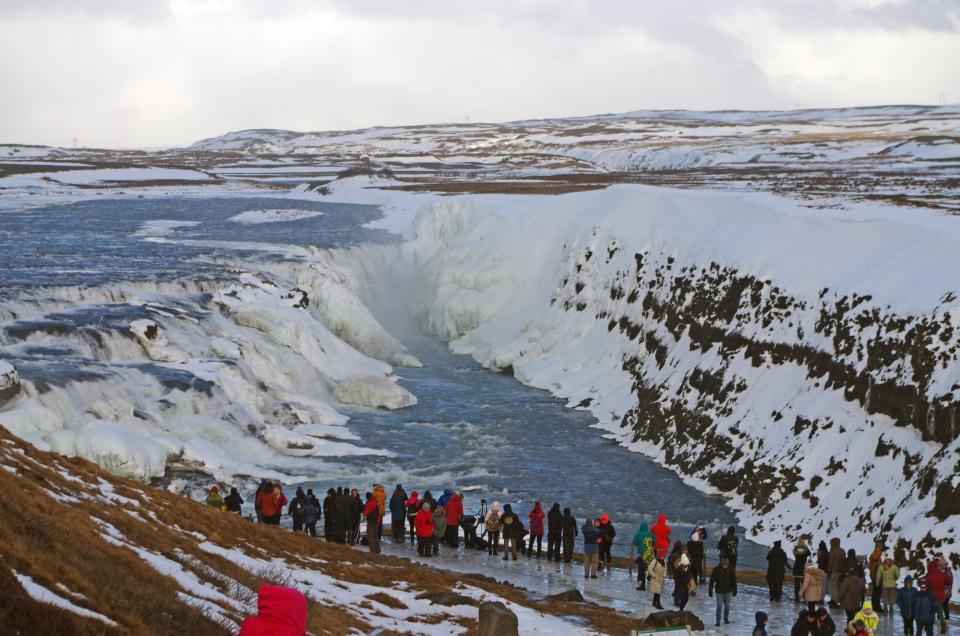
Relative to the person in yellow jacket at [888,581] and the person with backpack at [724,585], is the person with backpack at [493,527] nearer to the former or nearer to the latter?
the person with backpack at [724,585]

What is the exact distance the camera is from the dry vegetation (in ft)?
33.2

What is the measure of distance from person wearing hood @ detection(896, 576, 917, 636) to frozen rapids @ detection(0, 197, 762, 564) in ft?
25.7

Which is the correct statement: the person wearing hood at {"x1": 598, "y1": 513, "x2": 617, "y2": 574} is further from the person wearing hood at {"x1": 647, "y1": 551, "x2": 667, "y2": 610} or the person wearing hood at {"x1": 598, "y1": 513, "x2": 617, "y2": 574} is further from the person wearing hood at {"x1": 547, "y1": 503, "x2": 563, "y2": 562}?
the person wearing hood at {"x1": 647, "y1": 551, "x2": 667, "y2": 610}

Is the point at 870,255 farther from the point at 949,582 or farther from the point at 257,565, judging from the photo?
the point at 257,565

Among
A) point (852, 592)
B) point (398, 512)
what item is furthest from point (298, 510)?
point (852, 592)

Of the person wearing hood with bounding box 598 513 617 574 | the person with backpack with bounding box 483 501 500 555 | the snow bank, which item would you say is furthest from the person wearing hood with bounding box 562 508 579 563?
the snow bank

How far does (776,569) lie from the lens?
21.2 m

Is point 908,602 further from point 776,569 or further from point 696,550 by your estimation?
point 696,550

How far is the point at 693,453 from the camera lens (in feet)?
113

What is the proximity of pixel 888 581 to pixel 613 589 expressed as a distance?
17.2 feet

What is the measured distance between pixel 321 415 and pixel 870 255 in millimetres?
18553

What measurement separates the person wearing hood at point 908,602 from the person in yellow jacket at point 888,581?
3.80 feet

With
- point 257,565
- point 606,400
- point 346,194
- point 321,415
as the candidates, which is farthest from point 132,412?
point 346,194

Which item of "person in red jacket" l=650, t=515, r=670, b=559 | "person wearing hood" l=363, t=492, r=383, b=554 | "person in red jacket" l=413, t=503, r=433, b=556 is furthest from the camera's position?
"person in red jacket" l=413, t=503, r=433, b=556
